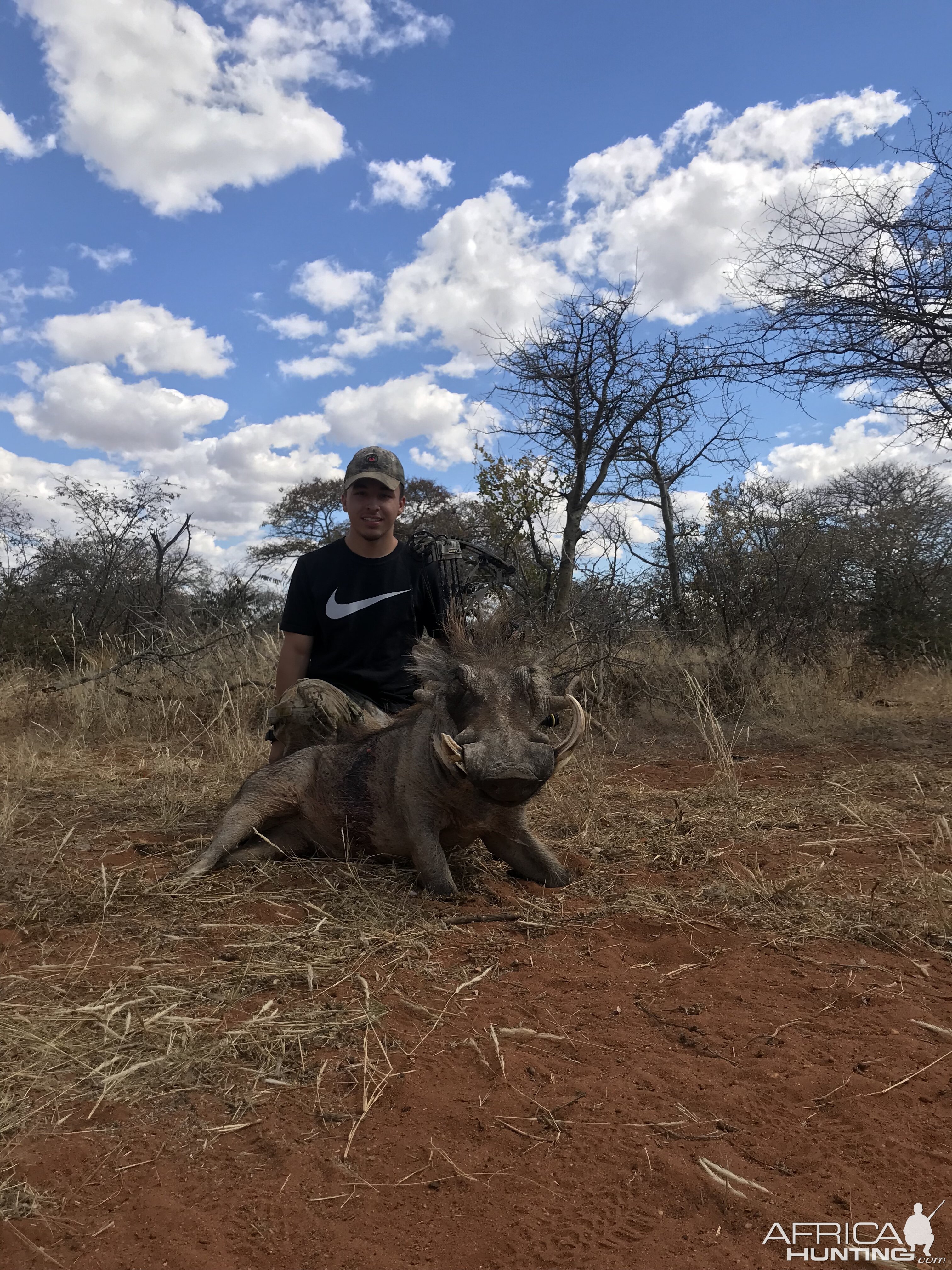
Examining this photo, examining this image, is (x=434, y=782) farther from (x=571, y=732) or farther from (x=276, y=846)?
(x=276, y=846)

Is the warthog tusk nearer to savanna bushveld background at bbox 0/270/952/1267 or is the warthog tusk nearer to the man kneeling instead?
savanna bushveld background at bbox 0/270/952/1267

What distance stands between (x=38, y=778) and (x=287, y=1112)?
432 centimetres

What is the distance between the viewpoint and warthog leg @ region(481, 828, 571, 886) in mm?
3189

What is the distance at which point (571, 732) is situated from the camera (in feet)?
9.23

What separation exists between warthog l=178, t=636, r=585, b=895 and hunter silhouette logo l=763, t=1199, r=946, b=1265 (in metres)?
1.39

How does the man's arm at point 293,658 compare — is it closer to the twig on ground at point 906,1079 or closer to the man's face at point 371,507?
the man's face at point 371,507

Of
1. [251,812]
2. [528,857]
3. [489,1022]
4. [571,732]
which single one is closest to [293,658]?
[251,812]

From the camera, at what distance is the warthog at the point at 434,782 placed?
8.79ft

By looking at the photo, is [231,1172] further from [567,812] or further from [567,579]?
[567,579]

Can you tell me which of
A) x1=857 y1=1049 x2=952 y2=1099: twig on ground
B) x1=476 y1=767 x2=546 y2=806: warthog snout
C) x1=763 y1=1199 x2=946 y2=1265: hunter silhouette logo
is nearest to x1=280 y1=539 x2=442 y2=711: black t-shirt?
x1=476 y1=767 x2=546 y2=806: warthog snout

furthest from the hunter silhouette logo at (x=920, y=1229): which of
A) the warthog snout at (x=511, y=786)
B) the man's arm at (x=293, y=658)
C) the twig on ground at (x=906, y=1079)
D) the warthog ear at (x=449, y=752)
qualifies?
the man's arm at (x=293, y=658)

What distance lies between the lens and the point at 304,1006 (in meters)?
2.11

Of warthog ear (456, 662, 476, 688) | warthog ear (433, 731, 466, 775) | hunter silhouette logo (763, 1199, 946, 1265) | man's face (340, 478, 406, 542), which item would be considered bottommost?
hunter silhouette logo (763, 1199, 946, 1265)

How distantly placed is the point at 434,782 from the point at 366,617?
1.41 meters
